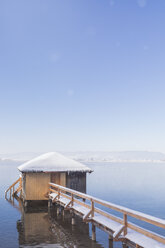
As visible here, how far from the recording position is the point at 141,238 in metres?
9.24

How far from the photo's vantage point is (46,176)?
22.5 m

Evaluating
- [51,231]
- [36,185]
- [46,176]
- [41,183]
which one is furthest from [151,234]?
[36,185]

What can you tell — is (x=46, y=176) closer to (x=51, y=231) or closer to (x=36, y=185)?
(x=36, y=185)

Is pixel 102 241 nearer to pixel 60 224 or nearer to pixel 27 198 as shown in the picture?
pixel 60 224

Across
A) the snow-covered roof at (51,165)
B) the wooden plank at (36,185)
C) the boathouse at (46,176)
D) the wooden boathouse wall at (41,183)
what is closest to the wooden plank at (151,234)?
the snow-covered roof at (51,165)

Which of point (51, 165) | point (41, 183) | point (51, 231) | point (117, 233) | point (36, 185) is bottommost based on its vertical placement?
point (51, 231)

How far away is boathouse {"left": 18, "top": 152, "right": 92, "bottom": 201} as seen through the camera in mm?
22109

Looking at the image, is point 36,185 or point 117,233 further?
point 36,185

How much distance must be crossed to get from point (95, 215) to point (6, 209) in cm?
1324

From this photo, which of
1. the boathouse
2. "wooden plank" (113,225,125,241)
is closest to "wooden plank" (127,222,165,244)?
"wooden plank" (113,225,125,241)

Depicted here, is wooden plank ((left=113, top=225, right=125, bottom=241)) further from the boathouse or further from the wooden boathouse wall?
the wooden boathouse wall

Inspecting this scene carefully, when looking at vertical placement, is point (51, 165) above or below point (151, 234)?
above

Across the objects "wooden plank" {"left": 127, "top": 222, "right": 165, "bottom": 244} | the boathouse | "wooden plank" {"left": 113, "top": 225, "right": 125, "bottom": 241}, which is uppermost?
the boathouse

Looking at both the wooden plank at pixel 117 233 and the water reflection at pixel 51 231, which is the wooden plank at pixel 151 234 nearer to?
the wooden plank at pixel 117 233
